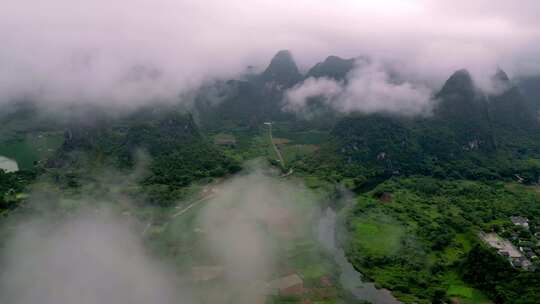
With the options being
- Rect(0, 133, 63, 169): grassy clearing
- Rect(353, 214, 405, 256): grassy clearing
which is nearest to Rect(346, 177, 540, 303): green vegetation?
Rect(353, 214, 405, 256): grassy clearing

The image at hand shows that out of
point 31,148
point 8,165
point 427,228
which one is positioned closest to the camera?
point 427,228

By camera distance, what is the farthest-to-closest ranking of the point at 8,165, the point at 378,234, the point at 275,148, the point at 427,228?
1. the point at 275,148
2. the point at 8,165
3. the point at 427,228
4. the point at 378,234

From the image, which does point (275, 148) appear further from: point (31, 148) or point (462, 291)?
point (462, 291)

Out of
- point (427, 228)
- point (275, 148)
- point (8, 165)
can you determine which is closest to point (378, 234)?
point (427, 228)

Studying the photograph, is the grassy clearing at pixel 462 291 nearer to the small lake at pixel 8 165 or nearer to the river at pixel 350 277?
the river at pixel 350 277

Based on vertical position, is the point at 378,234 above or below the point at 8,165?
above

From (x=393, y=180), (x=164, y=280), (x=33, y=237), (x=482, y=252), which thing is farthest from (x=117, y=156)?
(x=482, y=252)
